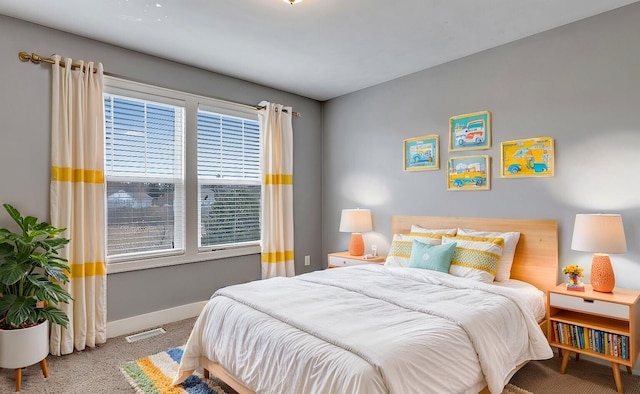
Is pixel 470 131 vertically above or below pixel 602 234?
above

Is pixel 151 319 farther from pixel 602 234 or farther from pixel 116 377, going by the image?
pixel 602 234

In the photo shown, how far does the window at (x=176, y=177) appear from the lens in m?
3.34

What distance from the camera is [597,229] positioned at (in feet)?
8.00

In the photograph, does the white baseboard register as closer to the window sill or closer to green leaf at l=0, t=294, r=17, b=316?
the window sill

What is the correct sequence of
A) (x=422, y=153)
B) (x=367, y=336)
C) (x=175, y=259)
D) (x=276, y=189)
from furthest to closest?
(x=276, y=189) → (x=422, y=153) → (x=175, y=259) → (x=367, y=336)

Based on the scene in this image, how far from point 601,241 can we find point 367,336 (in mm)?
1853

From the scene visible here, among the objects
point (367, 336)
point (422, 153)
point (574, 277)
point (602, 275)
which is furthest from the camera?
point (422, 153)

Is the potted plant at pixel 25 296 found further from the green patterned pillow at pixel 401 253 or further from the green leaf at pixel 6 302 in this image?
the green patterned pillow at pixel 401 253

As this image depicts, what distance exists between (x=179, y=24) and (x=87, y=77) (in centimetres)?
96

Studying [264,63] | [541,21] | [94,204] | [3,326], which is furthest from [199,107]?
[541,21]

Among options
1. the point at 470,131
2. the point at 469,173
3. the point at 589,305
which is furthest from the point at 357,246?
the point at 589,305

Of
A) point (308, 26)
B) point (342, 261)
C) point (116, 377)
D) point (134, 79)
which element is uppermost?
point (308, 26)

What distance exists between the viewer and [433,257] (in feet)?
10.2

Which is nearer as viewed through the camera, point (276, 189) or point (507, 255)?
point (507, 255)
